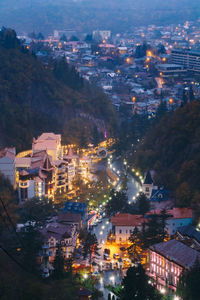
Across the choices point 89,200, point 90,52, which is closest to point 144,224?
point 89,200

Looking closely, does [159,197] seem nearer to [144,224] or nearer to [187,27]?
[144,224]

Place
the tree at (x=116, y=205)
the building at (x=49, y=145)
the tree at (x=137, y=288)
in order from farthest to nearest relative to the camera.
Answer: the building at (x=49, y=145), the tree at (x=116, y=205), the tree at (x=137, y=288)

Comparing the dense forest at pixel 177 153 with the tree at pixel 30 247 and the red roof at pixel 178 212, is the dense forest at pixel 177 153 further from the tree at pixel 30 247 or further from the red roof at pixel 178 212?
the tree at pixel 30 247

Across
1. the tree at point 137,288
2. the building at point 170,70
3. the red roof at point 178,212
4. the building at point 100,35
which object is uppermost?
the tree at point 137,288

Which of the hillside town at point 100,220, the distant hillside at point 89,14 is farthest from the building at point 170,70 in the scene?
the distant hillside at point 89,14

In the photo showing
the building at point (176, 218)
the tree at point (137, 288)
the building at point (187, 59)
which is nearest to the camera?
the tree at point (137, 288)

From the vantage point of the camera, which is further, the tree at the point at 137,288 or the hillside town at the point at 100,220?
the hillside town at the point at 100,220

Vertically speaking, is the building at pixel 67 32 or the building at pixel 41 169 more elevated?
the building at pixel 41 169
